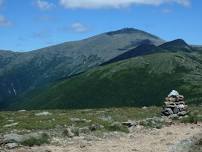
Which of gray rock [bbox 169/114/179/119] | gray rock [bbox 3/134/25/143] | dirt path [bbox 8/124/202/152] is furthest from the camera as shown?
gray rock [bbox 169/114/179/119]

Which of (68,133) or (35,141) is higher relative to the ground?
(68,133)

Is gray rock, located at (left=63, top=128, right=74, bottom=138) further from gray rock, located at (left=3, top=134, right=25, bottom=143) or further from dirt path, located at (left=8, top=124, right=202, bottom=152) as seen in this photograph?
gray rock, located at (left=3, top=134, right=25, bottom=143)

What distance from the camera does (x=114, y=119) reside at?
47.9m

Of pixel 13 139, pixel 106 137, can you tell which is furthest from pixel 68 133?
pixel 13 139

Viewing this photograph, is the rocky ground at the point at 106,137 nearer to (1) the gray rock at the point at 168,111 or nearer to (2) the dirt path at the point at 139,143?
(2) the dirt path at the point at 139,143

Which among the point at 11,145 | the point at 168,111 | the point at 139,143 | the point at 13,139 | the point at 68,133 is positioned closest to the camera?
the point at 11,145

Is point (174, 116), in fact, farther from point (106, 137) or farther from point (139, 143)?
point (139, 143)

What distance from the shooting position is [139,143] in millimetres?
34031

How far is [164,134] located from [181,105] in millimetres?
13176

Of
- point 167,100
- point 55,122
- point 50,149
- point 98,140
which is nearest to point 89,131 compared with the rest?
point 98,140

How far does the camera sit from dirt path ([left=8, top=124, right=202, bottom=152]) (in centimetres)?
3077

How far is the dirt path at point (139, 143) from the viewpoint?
30.8m

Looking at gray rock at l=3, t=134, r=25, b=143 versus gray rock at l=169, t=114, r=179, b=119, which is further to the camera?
gray rock at l=169, t=114, r=179, b=119

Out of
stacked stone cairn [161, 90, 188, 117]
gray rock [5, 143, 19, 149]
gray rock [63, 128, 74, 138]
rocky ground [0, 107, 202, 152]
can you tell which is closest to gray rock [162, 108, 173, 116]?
stacked stone cairn [161, 90, 188, 117]
